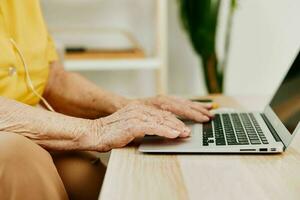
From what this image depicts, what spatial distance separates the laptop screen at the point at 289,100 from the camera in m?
0.87

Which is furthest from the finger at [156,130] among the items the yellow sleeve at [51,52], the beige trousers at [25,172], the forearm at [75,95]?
the yellow sleeve at [51,52]

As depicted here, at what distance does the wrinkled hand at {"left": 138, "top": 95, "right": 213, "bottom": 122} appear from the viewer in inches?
40.8

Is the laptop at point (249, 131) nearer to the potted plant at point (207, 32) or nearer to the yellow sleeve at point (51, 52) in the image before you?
the yellow sleeve at point (51, 52)

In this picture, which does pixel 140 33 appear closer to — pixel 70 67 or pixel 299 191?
pixel 70 67

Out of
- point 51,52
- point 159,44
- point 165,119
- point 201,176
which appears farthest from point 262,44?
point 201,176

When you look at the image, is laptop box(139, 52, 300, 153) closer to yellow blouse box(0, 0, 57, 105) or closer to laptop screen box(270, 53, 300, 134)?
laptop screen box(270, 53, 300, 134)

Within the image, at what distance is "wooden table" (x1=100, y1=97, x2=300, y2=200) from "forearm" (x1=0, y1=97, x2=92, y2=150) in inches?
3.3

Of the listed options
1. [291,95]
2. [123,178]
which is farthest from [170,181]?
[291,95]

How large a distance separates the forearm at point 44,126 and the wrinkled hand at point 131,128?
3 cm

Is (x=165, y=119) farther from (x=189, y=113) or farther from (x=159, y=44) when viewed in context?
(x=159, y=44)

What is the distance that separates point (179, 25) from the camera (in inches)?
102

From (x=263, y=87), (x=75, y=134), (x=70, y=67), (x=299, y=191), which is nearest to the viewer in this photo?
(x=299, y=191)

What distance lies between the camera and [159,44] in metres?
2.28

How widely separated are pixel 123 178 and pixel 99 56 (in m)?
1.68
